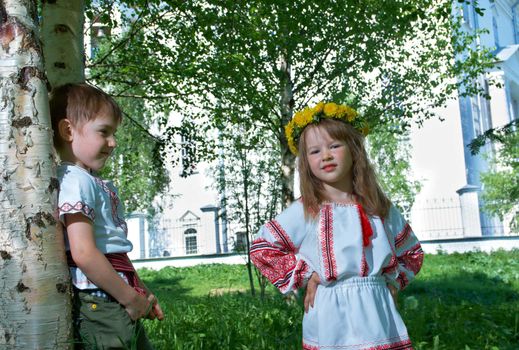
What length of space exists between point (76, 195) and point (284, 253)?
44.1 inches

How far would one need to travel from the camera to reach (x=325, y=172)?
9.35 feet

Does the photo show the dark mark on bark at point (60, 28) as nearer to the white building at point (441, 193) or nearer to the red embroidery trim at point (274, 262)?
the red embroidery trim at point (274, 262)

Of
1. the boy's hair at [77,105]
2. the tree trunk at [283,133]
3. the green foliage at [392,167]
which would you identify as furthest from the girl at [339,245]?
the green foliage at [392,167]

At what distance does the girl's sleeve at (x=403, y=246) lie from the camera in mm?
2879

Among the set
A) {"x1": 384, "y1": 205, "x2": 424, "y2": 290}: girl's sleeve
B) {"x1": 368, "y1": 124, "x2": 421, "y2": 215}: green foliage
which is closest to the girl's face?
{"x1": 384, "y1": 205, "x2": 424, "y2": 290}: girl's sleeve

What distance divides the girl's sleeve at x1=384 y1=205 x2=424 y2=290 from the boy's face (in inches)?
53.9

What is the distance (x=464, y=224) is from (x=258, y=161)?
11.6 m

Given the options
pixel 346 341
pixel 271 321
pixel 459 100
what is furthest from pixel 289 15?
pixel 459 100

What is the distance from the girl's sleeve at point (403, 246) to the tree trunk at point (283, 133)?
6.68 metres

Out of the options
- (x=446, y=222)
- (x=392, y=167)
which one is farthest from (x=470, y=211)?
(x=392, y=167)

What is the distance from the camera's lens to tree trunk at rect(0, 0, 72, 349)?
2037mm

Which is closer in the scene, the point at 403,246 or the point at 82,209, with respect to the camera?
the point at 82,209

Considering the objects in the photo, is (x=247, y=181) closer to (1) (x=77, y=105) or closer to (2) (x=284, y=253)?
(2) (x=284, y=253)

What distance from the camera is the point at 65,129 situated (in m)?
2.24
